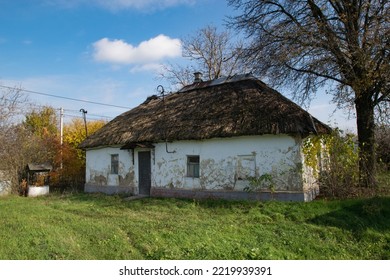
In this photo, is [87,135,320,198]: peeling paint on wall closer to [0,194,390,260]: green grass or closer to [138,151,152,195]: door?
[138,151,152,195]: door

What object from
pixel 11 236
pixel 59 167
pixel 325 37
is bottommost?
pixel 11 236

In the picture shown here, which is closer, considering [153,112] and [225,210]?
[225,210]

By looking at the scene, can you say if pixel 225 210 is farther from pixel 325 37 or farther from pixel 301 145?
pixel 325 37

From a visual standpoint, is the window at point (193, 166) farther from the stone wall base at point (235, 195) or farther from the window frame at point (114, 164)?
the window frame at point (114, 164)

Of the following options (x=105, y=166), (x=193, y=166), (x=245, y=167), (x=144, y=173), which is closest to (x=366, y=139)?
(x=245, y=167)

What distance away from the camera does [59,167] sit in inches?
740

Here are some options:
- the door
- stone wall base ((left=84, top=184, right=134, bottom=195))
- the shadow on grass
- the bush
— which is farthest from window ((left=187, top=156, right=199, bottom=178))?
the shadow on grass

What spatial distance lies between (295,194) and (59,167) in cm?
1436

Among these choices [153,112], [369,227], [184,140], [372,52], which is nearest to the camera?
[369,227]

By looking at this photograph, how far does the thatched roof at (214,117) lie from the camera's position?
11.2 metres

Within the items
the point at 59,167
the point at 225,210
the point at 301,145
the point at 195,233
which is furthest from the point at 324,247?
the point at 59,167

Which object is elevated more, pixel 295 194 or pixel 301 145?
pixel 301 145

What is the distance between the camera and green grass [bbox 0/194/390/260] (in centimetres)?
609

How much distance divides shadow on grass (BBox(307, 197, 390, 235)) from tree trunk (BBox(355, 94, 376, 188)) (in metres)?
2.02
